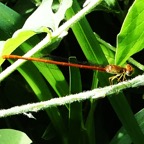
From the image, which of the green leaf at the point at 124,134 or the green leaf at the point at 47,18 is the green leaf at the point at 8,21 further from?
the green leaf at the point at 124,134

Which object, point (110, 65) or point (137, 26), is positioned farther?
point (110, 65)

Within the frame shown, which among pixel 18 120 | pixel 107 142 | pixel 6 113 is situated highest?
pixel 6 113

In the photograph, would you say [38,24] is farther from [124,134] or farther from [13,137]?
[124,134]

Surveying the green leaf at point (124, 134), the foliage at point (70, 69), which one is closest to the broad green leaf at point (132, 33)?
the foliage at point (70, 69)

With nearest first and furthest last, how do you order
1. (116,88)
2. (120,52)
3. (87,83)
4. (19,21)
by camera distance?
(116,88) → (120,52) → (19,21) → (87,83)

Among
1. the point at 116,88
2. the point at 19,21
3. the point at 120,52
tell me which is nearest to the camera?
the point at 116,88

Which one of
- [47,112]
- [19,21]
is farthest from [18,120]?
[19,21]

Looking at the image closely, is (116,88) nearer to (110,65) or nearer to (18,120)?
(110,65)
